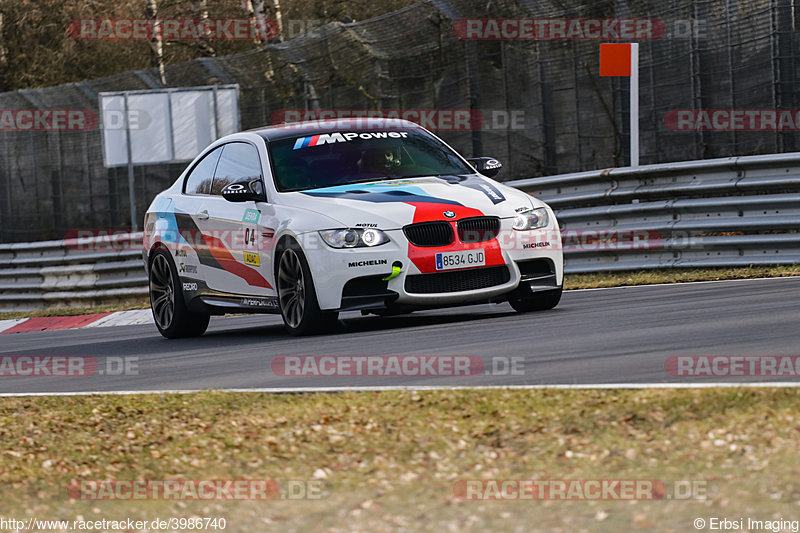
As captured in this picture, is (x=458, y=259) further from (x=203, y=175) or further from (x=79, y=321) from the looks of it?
(x=79, y=321)

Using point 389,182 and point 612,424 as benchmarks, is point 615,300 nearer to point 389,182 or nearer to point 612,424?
point 389,182

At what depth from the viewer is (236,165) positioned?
36.9ft

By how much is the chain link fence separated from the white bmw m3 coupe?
5.35 meters

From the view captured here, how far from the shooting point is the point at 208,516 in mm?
5207

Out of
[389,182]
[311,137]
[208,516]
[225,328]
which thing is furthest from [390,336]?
[208,516]

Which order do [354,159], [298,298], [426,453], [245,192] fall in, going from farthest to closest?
[354,159] → [245,192] → [298,298] → [426,453]

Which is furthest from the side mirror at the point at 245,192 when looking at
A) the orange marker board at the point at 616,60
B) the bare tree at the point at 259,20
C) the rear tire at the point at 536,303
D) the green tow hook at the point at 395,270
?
the bare tree at the point at 259,20

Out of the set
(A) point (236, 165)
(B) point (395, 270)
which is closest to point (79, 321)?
(A) point (236, 165)

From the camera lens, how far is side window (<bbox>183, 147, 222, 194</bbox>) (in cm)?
1162

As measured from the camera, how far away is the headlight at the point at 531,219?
10.1 meters

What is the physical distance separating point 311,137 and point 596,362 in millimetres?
4189

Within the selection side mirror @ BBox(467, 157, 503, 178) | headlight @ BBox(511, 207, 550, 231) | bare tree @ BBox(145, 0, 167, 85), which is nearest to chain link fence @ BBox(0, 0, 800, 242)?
side mirror @ BBox(467, 157, 503, 178)

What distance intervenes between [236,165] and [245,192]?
86 centimetres

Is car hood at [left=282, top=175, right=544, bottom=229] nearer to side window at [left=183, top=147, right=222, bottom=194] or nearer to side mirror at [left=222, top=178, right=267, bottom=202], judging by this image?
side mirror at [left=222, top=178, right=267, bottom=202]
